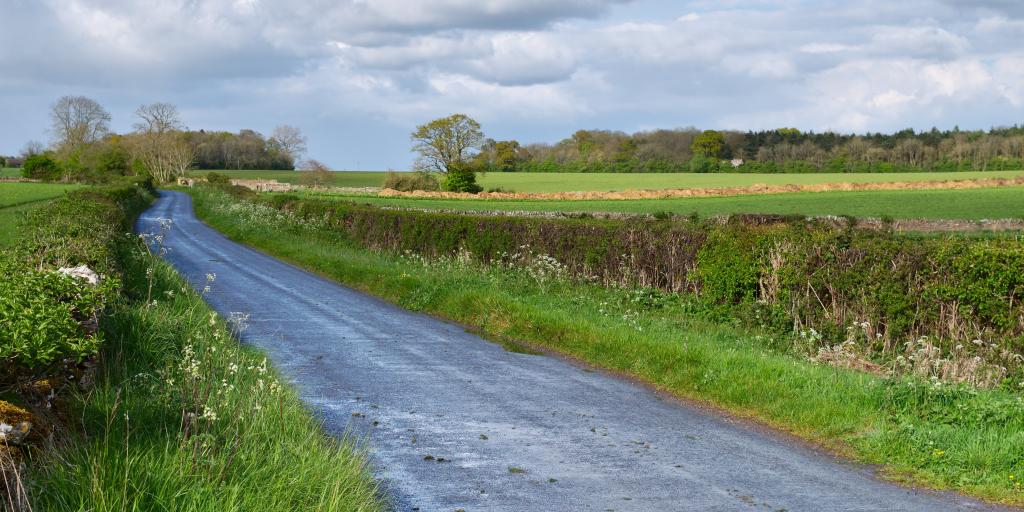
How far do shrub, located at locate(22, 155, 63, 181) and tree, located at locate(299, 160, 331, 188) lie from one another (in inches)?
1283

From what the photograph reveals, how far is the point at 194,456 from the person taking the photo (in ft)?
18.4

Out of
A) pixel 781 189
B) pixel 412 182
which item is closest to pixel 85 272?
pixel 781 189

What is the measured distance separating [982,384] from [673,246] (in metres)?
7.51

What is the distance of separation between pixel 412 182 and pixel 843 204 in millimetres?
44910

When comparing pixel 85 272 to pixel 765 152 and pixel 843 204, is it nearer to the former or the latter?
pixel 843 204

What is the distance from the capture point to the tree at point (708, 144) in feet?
372

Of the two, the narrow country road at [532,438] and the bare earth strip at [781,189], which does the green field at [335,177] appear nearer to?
the bare earth strip at [781,189]

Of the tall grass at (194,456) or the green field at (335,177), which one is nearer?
the tall grass at (194,456)

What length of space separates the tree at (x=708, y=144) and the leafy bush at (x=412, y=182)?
40.7 meters

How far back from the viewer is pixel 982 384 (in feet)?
34.8

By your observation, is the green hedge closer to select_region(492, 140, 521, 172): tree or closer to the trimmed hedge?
the trimmed hedge

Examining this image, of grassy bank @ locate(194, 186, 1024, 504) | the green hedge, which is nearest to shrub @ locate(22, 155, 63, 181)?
grassy bank @ locate(194, 186, 1024, 504)

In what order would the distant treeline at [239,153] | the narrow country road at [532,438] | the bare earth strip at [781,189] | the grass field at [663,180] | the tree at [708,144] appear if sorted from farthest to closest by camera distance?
the distant treeline at [239,153]
the tree at [708,144]
the grass field at [663,180]
the bare earth strip at [781,189]
the narrow country road at [532,438]

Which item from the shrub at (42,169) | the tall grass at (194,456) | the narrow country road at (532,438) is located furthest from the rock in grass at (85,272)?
the shrub at (42,169)
